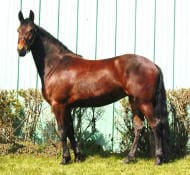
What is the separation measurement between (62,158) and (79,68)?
1.52 meters

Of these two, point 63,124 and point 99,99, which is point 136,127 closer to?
point 99,99

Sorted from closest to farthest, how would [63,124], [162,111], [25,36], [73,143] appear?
[162,111] → [25,36] → [63,124] → [73,143]

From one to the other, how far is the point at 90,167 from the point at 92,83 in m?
1.35

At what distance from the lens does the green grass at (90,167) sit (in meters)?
7.06

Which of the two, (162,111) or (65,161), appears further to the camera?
(65,161)

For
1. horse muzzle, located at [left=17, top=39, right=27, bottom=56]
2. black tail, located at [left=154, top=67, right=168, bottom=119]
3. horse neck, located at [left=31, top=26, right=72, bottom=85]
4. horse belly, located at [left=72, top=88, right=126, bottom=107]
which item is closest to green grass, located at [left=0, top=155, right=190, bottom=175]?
black tail, located at [left=154, top=67, right=168, bottom=119]

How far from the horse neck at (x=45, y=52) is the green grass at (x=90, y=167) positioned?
1430mm

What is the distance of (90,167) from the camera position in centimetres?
747

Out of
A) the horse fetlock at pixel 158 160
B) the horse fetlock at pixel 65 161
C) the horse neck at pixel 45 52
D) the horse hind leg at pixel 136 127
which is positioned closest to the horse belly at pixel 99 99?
the horse hind leg at pixel 136 127

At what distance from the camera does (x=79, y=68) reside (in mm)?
7910

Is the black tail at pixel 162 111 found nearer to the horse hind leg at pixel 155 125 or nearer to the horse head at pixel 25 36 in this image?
the horse hind leg at pixel 155 125

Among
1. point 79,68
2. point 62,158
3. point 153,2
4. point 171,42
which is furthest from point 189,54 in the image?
point 62,158

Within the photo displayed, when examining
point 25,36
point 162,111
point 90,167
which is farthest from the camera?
point 25,36

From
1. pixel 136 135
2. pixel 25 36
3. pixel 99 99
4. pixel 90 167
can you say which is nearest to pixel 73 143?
pixel 90 167
